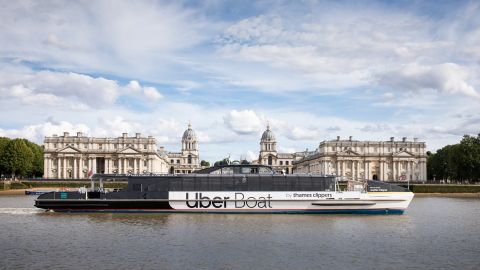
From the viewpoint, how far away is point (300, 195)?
5059 cm

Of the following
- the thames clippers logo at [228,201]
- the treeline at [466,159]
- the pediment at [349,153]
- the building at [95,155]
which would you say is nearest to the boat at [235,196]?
the thames clippers logo at [228,201]

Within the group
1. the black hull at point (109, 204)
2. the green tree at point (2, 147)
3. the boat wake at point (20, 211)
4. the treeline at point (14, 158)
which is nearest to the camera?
the black hull at point (109, 204)

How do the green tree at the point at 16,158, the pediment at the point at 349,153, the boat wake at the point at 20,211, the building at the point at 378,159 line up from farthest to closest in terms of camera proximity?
the pediment at the point at 349,153
the building at the point at 378,159
the green tree at the point at 16,158
the boat wake at the point at 20,211

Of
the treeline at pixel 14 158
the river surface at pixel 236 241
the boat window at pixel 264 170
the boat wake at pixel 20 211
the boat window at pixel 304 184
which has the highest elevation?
the treeline at pixel 14 158

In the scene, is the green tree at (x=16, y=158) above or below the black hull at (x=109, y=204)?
above

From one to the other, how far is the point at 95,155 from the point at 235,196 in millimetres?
118954

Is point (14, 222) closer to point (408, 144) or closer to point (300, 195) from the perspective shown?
point (300, 195)

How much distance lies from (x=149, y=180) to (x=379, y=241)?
23.6m

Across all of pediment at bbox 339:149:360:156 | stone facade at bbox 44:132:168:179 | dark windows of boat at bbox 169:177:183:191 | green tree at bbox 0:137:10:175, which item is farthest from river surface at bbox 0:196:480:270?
pediment at bbox 339:149:360:156

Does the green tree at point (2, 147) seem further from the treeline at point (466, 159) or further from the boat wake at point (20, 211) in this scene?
the treeline at point (466, 159)

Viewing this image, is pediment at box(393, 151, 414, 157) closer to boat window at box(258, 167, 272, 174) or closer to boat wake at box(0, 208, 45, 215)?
boat window at box(258, 167, 272, 174)

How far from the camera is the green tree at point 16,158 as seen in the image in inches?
5123

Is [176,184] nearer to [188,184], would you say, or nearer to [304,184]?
[188,184]

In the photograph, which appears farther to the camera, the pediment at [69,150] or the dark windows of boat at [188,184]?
the pediment at [69,150]
